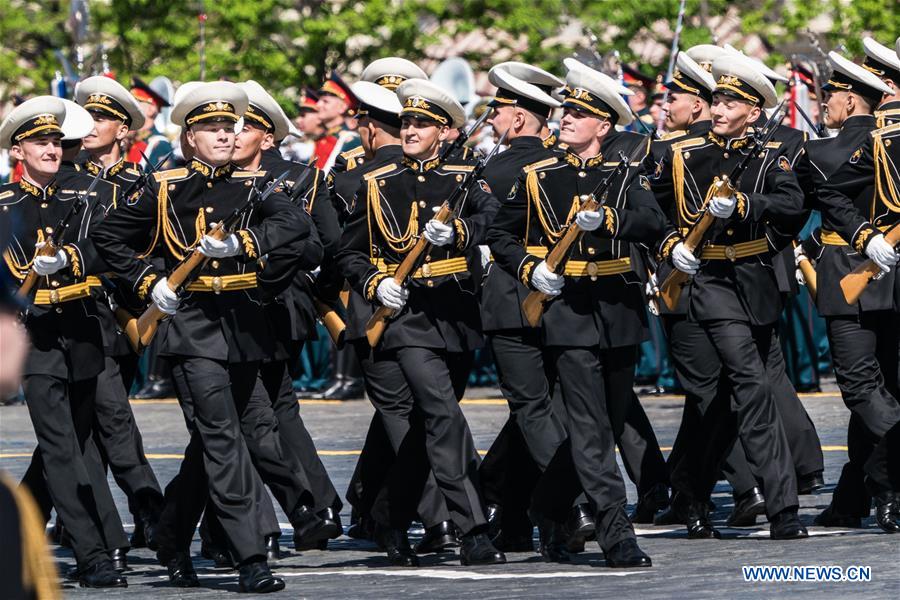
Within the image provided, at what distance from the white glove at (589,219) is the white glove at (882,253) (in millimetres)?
1372

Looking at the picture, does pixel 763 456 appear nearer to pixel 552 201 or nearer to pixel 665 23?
pixel 552 201

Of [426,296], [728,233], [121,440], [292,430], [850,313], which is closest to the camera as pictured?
[426,296]

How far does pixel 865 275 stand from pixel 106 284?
3.38 metres

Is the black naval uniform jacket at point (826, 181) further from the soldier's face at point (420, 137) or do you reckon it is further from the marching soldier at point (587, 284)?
the soldier's face at point (420, 137)

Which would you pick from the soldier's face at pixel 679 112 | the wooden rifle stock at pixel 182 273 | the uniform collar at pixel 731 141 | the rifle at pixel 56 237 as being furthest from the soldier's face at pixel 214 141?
the soldier's face at pixel 679 112

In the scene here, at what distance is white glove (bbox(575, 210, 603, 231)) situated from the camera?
28.1ft

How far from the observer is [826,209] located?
9.60 meters

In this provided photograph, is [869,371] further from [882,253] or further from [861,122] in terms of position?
[861,122]

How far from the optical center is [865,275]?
30.4 ft

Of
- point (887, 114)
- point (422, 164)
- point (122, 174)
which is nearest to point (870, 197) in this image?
point (887, 114)

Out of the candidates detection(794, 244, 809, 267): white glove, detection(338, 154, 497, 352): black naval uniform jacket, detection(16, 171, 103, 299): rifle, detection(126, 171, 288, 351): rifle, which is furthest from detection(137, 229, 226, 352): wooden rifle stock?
detection(794, 244, 809, 267): white glove

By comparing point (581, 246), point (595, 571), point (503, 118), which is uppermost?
point (503, 118)

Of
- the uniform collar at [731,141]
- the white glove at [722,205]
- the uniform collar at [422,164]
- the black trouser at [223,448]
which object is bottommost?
the black trouser at [223,448]

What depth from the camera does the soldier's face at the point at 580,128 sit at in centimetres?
Result: 895
